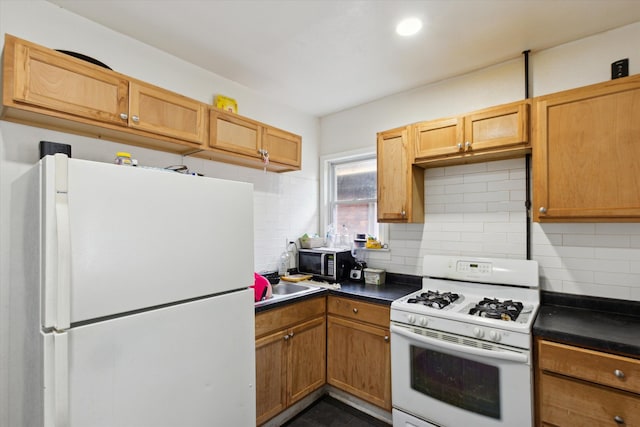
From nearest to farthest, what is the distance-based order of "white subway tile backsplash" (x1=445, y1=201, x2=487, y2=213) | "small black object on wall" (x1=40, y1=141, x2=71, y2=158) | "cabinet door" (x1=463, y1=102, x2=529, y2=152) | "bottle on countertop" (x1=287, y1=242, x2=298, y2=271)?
"small black object on wall" (x1=40, y1=141, x2=71, y2=158), "cabinet door" (x1=463, y1=102, x2=529, y2=152), "white subway tile backsplash" (x1=445, y1=201, x2=487, y2=213), "bottle on countertop" (x1=287, y1=242, x2=298, y2=271)

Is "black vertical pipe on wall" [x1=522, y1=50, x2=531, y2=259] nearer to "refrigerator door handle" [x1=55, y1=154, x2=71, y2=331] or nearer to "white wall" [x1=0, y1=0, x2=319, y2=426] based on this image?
"white wall" [x1=0, y1=0, x2=319, y2=426]

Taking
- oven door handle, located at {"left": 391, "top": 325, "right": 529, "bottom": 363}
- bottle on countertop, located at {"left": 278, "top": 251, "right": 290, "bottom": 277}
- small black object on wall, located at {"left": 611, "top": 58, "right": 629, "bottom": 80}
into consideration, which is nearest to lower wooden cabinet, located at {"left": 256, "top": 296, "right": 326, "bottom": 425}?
bottle on countertop, located at {"left": 278, "top": 251, "right": 290, "bottom": 277}

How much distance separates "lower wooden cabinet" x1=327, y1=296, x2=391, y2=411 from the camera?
7.32 ft

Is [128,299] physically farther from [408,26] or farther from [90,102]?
[408,26]

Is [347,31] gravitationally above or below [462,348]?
above

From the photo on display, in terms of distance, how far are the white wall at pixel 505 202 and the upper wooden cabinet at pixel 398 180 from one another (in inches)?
7.1

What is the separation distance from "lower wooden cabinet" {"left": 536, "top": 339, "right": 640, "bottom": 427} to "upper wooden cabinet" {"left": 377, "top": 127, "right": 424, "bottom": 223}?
4.01 ft

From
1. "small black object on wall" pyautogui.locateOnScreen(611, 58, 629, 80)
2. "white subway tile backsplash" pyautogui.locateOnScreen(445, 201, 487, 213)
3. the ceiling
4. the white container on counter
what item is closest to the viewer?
the ceiling

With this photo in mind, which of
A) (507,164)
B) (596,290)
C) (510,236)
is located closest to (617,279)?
(596,290)

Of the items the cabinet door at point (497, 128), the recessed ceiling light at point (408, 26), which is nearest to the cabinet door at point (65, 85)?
the recessed ceiling light at point (408, 26)

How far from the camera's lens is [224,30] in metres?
1.92

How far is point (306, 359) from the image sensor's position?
7.85 feet

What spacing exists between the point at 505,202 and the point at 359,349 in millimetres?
1546

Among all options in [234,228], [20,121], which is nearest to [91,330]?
[234,228]
